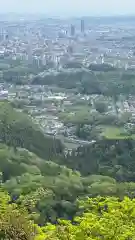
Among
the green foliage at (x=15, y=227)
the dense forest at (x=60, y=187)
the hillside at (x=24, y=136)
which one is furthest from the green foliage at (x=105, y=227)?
the hillside at (x=24, y=136)

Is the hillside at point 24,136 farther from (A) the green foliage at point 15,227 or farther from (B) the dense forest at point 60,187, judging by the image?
(A) the green foliage at point 15,227

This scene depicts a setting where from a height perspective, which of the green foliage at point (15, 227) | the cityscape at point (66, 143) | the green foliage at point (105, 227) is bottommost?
the cityscape at point (66, 143)

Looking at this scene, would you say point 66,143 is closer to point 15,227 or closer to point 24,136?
point 24,136

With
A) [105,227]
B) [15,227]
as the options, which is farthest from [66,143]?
[15,227]

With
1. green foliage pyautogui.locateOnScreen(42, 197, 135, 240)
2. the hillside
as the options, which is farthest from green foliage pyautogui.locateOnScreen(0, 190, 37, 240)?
the hillside

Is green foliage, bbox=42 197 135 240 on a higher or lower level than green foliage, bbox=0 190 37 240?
lower

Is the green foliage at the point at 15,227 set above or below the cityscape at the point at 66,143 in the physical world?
above

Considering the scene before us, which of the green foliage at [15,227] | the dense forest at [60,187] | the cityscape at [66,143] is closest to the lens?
the green foliage at [15,227]

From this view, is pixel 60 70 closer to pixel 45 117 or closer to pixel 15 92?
pixel 15 92

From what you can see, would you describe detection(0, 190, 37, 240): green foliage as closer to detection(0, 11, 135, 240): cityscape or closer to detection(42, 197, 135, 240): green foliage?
detection(0, 11, 135, 240): cityscape

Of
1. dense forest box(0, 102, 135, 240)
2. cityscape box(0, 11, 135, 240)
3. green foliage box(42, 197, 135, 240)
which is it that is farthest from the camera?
cityscape box(0, 11, 135, 240)

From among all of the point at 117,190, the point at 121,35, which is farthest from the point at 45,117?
the point at 121,35
